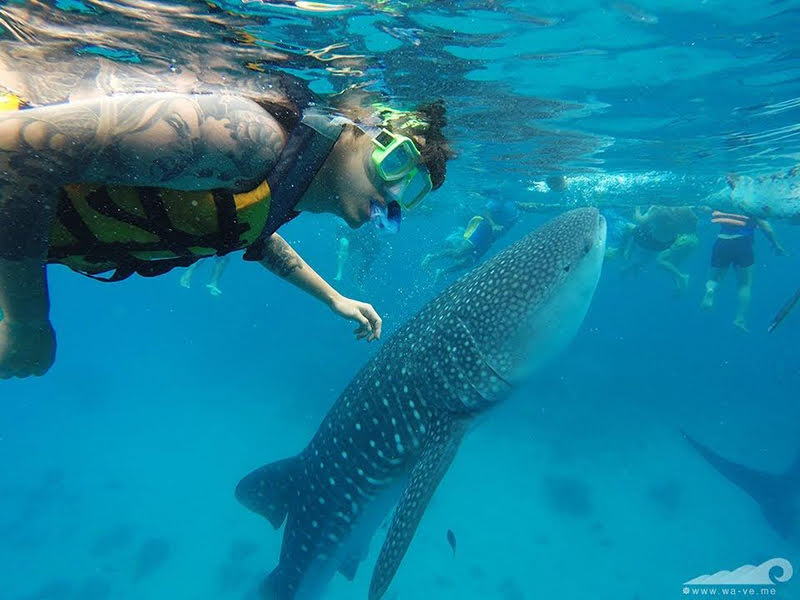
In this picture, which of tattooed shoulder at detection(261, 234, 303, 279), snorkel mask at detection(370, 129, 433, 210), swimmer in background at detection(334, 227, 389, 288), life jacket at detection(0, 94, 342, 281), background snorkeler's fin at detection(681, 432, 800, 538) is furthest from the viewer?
swimmer in background at detection(334, 227, 389, 288)

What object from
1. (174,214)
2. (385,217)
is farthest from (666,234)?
(174,214)

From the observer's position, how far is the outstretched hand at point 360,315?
479cm

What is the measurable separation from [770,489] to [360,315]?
49.4ft

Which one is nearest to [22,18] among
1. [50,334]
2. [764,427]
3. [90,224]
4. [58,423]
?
[90,224]

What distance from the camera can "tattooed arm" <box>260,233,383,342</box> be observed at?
4.32 metres

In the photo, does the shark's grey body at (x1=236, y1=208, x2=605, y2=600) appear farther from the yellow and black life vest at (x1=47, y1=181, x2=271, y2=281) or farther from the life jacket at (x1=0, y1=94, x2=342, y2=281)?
the yellow and black life vest at (x1=47, y1=181, x2=271, y2=281)

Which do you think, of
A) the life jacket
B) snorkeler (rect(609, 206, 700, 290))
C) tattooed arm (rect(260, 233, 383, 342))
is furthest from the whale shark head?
snorkeler (rect(609, 206, 700, 290))

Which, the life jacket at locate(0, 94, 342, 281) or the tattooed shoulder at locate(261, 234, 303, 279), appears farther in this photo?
the tattooed shoulder at locate(261, 234, 303, 279)

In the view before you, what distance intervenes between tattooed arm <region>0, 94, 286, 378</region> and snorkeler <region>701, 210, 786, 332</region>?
15096mm

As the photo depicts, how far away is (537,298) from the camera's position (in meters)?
4.89

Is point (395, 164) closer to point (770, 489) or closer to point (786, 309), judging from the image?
point (786, 309)

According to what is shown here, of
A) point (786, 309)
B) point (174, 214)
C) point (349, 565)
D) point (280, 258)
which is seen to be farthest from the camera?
point (786, 309)

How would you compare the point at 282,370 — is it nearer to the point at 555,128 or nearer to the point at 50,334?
the point at 555,128

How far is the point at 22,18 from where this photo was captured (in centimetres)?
464
